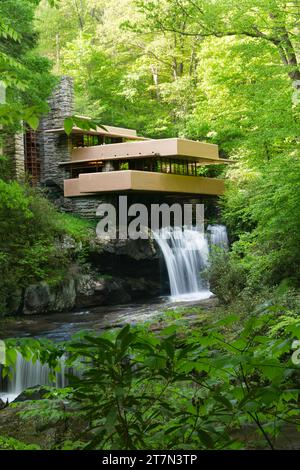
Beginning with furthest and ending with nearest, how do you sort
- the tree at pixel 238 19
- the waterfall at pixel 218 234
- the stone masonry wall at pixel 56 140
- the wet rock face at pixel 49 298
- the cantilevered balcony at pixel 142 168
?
the stone masonry wall at pixel 56 140 < the waterfall at pixel 218 234 < the cantilevered balcony at pixel 142 168 < the wet rock face at pixel 49 298 < the tree at pixel 238 19

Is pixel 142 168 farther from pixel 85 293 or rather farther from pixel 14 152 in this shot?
pixel 85 293

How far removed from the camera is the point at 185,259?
1948cm

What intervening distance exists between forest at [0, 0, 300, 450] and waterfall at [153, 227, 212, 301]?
1.87 m

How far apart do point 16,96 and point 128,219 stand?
322 inches

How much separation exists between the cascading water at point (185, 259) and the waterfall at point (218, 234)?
0.09 metres

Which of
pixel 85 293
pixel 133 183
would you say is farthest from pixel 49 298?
pixel 133 183

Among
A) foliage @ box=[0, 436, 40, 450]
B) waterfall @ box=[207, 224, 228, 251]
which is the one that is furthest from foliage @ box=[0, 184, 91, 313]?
foliage @ box=[0, 436, 40, 450]

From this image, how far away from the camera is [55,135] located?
2364cm

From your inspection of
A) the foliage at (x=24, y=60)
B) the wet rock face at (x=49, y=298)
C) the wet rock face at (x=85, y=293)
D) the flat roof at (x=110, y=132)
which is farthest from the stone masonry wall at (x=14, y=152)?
the wet rock face at (x=49, y=298)

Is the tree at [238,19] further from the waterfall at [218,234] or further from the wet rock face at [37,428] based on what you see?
the waterfall at [218,234]

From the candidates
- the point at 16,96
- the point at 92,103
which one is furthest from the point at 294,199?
the point at 92,103

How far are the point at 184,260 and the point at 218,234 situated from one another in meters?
2.83

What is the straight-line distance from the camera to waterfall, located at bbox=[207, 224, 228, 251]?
69.0ft

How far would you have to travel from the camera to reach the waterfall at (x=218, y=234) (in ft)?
69.0
